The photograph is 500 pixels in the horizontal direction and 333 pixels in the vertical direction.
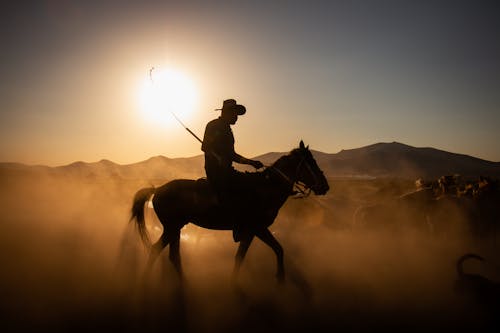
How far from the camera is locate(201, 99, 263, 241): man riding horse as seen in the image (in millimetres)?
8227

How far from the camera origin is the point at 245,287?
29.8 ft

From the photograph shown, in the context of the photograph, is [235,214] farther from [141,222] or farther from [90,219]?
[90,219]

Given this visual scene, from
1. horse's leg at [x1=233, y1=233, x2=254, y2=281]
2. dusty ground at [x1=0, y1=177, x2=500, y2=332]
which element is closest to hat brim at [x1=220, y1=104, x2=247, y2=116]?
horse's leg at [x1=233, y1=233, x2=254, y2=281]

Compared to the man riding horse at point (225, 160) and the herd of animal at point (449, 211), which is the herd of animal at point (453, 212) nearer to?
the herd of animal at point (449, 211)

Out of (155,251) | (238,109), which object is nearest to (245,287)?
(155,251)

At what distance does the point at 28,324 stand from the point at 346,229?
16.2 metres

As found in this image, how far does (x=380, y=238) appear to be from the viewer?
54.3ft

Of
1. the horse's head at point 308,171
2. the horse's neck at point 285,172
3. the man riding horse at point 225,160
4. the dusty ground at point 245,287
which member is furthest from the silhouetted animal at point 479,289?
the man riding horse at point 225,160

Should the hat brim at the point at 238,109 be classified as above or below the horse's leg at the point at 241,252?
above

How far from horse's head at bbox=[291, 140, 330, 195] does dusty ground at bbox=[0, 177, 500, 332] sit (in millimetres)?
2465

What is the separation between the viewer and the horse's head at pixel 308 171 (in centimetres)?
880

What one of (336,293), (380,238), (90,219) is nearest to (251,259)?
(336,293)

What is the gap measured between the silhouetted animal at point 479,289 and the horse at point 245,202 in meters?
3.25

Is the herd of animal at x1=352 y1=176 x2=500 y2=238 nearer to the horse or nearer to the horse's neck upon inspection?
the horse
